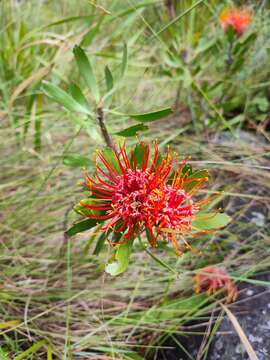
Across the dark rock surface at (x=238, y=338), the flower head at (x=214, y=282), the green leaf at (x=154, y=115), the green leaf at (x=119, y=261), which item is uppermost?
the green leaf at (x=154, y=115)

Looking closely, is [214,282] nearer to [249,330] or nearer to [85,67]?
[249,330]

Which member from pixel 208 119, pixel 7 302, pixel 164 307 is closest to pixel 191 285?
pixel 164 307

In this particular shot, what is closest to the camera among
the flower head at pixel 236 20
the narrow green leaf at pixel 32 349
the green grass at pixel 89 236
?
the narrow green leaf at pixel 32 349

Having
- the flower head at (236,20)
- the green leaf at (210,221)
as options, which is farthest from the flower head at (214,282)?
the flower head at (236,20)

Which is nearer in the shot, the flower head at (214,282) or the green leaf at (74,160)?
the green leaf at (74,160)

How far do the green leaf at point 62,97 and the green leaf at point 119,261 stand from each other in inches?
12.5

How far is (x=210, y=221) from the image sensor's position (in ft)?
2.83

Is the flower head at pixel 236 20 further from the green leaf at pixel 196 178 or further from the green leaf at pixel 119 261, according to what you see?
the green leaf at pixel 119 261

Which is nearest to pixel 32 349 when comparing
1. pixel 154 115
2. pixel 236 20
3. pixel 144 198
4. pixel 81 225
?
pixel 81 225

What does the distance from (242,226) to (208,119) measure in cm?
46

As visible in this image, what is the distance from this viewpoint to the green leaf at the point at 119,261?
2.54ft

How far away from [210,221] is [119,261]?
19 cm

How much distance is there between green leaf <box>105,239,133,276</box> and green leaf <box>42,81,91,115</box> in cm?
32

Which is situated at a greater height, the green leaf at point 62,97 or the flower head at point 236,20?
the flower head at point 236,20
